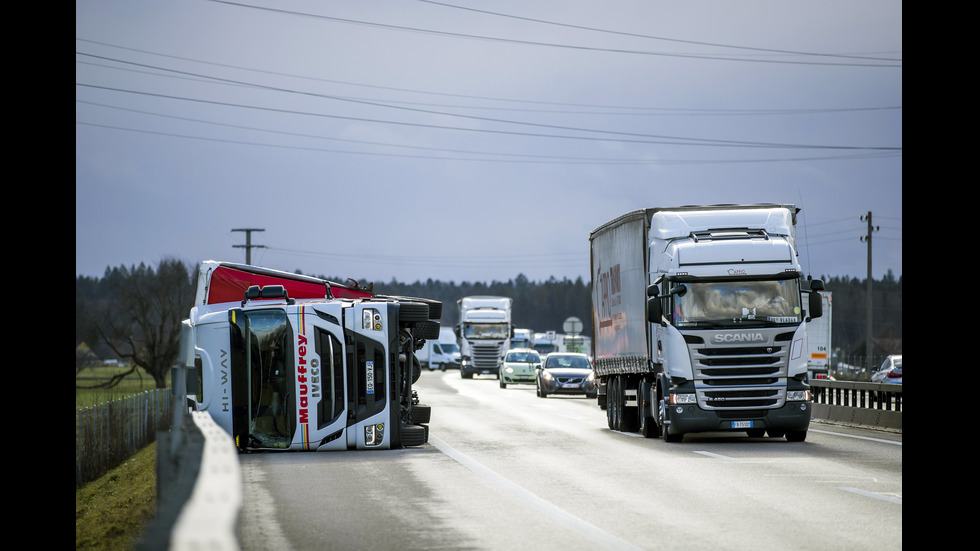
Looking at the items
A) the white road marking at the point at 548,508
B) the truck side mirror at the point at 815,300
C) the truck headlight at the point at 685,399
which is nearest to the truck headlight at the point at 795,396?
the truck side mirror at the point at 815,300

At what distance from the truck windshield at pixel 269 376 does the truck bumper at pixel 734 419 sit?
620 cm

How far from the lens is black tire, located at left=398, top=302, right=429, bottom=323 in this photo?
739 inches

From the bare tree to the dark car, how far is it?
3930 cm

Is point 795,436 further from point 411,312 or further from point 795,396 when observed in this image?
point 411,312

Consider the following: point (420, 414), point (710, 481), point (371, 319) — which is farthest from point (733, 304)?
point (710, 481)

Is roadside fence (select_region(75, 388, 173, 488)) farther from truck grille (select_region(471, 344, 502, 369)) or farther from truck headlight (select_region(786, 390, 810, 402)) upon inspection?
truck grille (select_region(471, 344, 502, 369))

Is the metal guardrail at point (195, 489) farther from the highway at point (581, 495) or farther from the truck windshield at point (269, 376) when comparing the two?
the truck windshield at point (269, 376)

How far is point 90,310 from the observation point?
373 ft

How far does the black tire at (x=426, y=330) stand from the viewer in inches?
805
